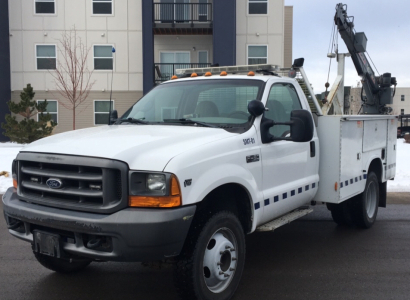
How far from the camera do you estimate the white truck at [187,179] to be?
343cm

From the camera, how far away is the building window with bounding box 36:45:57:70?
2305 cm

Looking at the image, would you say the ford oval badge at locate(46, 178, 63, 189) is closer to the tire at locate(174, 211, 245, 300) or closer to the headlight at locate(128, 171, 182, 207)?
the headlight at locate(128, 171, 182, 207)

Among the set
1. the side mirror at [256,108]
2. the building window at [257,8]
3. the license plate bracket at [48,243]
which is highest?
the building window at [257,8]

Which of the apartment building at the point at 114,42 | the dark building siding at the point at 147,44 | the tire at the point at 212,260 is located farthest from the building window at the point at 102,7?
the tire at the point at 212,260

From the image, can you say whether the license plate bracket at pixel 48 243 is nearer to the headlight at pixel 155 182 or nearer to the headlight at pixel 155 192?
the headlight at pixel 155 192

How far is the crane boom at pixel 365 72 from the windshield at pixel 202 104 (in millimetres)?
13382

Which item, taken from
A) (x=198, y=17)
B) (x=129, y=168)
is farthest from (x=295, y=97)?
(x=198, y=17)

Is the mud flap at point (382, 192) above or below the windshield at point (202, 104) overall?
below

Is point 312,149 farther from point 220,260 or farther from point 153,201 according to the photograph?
point 153,201

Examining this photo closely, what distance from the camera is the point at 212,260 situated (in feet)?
12.8

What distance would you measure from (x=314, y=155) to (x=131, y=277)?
100 inches

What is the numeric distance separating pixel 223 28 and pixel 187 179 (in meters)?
19.2

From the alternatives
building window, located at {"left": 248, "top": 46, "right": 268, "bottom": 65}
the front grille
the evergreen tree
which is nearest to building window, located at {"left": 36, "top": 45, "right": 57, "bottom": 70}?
the evergreen tree

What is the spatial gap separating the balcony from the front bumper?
63.4ft
